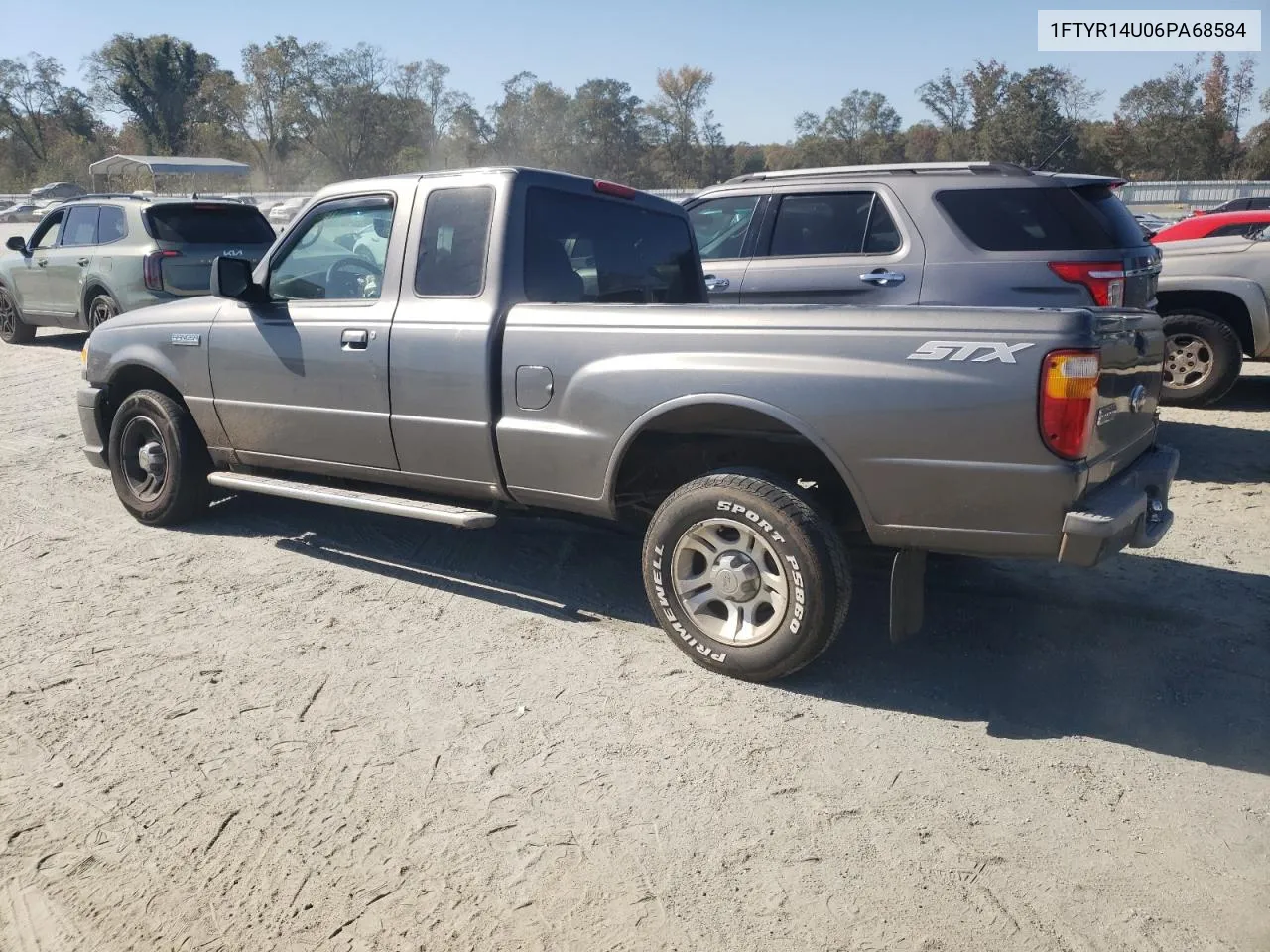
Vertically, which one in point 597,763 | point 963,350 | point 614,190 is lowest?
point 597,763

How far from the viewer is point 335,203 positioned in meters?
4.87

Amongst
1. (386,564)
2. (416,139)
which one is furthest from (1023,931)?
(416,139)

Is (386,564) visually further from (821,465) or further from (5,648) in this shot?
(821,465)

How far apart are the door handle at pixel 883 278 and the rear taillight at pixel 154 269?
753 cm

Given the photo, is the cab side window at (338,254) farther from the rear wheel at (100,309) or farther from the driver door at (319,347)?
the rear wheel at (100,309)

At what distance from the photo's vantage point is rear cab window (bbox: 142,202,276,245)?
10664 millimetres

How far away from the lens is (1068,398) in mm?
3061

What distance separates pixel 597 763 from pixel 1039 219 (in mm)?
4655

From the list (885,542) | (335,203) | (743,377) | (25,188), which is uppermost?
(25,188)

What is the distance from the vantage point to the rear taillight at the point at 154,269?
412 inches

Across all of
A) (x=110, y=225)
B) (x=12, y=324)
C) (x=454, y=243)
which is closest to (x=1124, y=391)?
(x=454, y=243)

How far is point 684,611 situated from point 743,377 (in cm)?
92

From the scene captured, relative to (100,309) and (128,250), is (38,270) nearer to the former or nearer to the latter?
(100,309)

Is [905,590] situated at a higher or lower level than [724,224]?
lower
